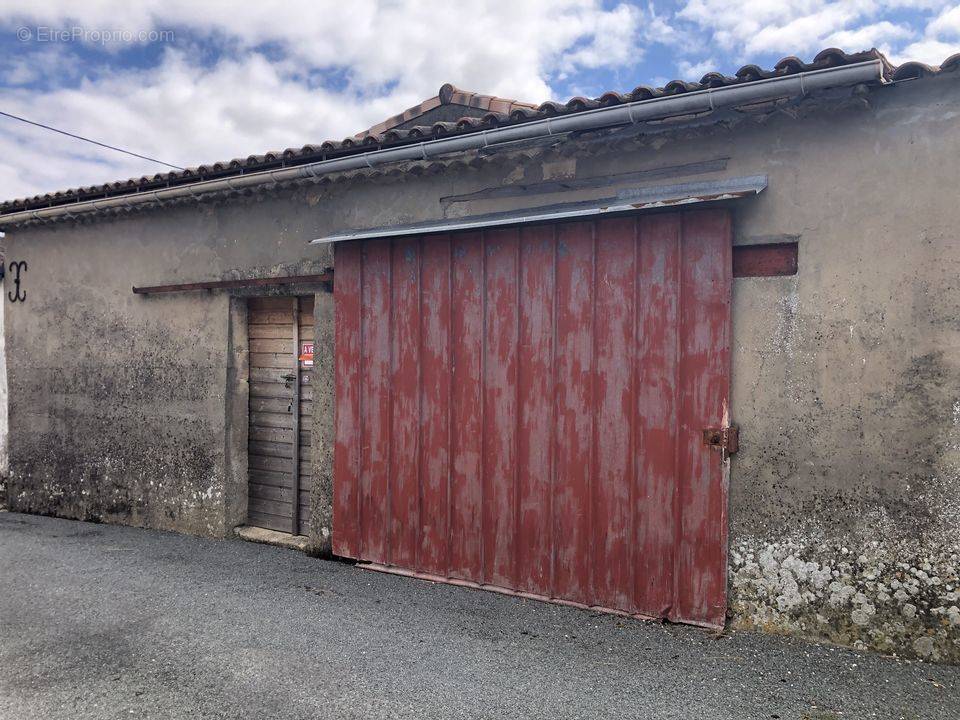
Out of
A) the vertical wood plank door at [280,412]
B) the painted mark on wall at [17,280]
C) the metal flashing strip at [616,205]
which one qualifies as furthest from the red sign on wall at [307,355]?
the painted mark on wall at [17,280]

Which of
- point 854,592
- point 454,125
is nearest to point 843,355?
point 854,592

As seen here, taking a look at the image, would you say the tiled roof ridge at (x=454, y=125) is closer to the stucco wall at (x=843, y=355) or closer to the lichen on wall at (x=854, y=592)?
the stucco wall at (x=843, y=355)

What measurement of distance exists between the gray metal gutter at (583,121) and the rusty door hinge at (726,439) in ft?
6.11

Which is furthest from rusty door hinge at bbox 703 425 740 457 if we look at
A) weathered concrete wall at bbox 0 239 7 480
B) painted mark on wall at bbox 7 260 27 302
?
weathered concrete wall at bbox 0 239 7 480

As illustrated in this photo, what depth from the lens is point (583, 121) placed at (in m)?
3.92

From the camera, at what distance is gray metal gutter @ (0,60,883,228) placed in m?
3.32

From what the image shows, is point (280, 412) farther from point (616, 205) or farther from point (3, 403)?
point (3, 403)

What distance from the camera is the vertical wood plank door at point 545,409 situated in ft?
12.8

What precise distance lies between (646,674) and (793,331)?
2.09m

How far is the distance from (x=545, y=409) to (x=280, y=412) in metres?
2.70

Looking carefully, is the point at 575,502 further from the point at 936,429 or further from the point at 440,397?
the point at 936,429

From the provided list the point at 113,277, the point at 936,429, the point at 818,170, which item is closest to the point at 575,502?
the point at 936,429

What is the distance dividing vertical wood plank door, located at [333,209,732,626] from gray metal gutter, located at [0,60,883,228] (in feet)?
1.97

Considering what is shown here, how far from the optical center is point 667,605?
3.97 metres
